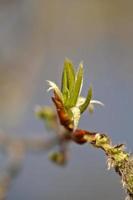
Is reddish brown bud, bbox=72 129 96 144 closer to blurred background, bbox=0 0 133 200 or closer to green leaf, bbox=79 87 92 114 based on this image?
green leaf, bbox=79 87 92 114

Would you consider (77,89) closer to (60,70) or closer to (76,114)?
(76,114)

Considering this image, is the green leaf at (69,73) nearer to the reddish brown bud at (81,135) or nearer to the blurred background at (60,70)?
the reddish brown bud at (81,135)

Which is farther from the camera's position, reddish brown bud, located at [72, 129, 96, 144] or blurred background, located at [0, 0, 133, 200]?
blurred background, located at [0, 0, 133, 200]

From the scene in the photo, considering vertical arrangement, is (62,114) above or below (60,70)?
below

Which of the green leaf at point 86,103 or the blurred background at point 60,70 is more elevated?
the blurred background at point 60,70

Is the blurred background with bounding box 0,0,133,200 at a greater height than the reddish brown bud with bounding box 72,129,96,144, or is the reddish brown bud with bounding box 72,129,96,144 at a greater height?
the blurred background with bounding box 0,0,133,200

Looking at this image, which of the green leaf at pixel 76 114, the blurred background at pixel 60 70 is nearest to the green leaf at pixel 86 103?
the green leaf at pixel 76 114

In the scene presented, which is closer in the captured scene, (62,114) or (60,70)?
(62,114)

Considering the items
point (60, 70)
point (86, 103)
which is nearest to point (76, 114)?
point (86, 103)

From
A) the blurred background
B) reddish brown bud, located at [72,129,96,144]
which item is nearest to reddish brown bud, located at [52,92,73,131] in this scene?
reddish brown bud, located at [72,129,96,144]
